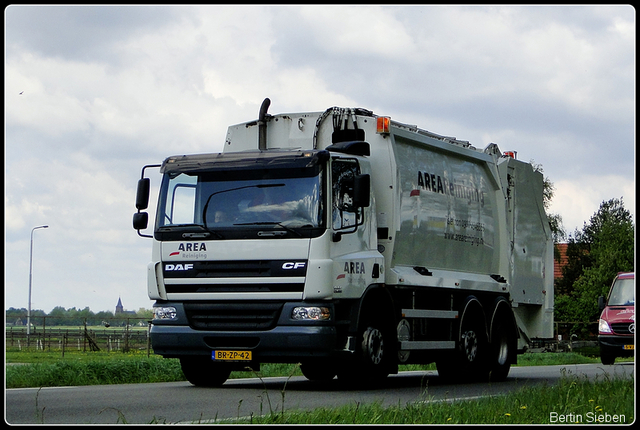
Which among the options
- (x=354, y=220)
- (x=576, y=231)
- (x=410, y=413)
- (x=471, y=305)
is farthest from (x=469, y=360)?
(x=576, y=231)

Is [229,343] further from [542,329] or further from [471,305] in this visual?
[542,329]

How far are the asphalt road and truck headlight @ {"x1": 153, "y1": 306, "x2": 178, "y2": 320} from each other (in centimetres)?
92

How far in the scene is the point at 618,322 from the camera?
25391mm

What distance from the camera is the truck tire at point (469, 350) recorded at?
606 inches

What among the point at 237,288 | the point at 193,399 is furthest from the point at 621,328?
the point at 193,399

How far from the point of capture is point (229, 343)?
12578 mm

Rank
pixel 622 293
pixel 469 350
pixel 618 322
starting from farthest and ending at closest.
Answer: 1. pixel 622 293
2. pixel 618 322
3. pixel 469 350

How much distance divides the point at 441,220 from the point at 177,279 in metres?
4.49

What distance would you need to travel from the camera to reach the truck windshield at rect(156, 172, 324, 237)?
12391mm

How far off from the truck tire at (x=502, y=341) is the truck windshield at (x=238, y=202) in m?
5.25

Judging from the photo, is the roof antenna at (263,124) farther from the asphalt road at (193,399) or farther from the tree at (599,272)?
the tree at (599,272)

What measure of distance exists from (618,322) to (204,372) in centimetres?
1474

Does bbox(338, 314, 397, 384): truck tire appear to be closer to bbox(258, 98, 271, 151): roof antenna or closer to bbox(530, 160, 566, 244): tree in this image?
bbox(258, 98, 271, 151): roof antenna

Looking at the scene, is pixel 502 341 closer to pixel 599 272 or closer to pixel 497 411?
pixel 497 411
